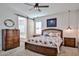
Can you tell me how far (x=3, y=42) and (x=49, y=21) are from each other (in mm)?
1483

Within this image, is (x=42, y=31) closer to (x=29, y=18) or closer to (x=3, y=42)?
(x=29, y=18)

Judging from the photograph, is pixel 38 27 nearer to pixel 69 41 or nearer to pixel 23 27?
pixel 23 27

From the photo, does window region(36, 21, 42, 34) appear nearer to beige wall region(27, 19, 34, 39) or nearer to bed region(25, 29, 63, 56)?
beige wall region(27, 19, 34, 39)

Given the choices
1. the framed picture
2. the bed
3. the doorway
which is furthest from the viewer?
the bed

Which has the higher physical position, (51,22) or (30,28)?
(51,22)

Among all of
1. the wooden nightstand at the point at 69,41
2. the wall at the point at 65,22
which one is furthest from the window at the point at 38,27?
the wooden nightstand at the point at 69,41

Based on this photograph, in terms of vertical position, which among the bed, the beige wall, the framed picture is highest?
the framed picture

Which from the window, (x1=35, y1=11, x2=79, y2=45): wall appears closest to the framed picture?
(x1=35, y1=11, x2=79, y2=45): wall

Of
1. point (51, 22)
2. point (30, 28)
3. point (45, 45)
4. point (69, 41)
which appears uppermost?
point (51, 22)

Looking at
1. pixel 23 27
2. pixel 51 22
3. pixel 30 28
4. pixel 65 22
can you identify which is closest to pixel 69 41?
pixel 65 22

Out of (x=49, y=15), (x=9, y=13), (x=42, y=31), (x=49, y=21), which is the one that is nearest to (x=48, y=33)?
(x=42, y=31)

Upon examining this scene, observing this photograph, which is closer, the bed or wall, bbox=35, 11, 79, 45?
wall, bbox=35, 11, 79, 45

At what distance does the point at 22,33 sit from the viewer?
6.84 ft

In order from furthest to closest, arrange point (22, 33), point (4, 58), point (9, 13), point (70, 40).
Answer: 1. point (70, 40)
2. point (22, 33)
3. point (9, 13)
4. point (4, 58)
